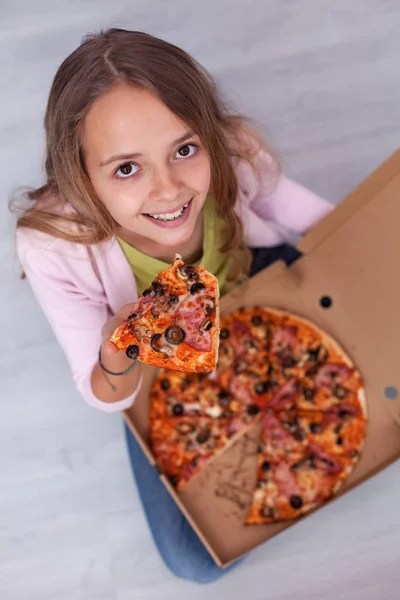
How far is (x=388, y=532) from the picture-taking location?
5.26 ft

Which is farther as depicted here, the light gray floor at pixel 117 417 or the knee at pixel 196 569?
the light gray floor at pixel 117 417

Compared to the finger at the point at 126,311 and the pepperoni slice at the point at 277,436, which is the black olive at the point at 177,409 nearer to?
the pepperoni slice at the point at 277,436

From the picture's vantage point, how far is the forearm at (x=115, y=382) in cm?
112

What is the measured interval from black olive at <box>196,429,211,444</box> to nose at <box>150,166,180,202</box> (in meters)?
0.70

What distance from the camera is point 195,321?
0.93m

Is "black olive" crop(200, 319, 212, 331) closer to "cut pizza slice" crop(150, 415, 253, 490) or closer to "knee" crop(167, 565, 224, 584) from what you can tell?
"cut pizza slice" crop(150, 415, 253, 490)

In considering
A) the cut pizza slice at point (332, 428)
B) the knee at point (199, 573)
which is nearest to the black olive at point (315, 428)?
the cut pizza slice at point (332, 428)

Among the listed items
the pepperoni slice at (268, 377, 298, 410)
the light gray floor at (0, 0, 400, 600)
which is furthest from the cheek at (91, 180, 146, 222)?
the light gray floor at (0, 0, 400, 600)

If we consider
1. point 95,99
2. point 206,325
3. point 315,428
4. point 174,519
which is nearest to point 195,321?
point 206,325

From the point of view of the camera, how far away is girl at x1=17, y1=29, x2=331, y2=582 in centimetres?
80

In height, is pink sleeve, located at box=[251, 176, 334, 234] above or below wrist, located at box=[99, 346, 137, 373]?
above

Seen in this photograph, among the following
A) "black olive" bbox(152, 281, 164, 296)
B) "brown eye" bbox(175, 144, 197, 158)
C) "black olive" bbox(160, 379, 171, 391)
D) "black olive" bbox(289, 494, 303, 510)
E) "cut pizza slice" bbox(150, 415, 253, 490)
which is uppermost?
"brown eye" bbox(175, 144, 197, 158)

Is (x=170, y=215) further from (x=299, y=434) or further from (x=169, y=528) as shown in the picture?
(x=169, y=528)

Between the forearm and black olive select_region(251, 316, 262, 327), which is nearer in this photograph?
the forearm
